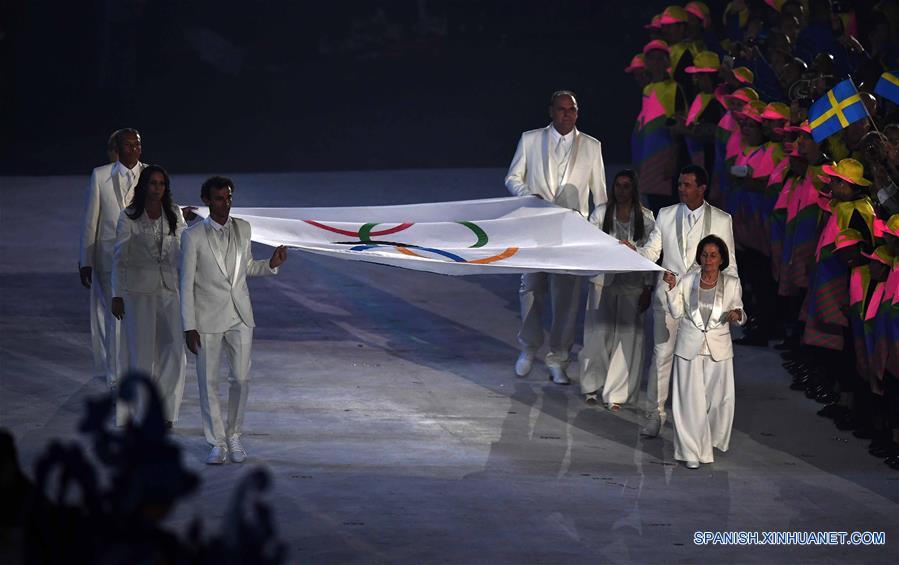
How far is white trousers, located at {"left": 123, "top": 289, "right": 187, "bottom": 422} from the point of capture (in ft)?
28.0

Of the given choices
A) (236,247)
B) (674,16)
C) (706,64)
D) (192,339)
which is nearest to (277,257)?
(236,247)

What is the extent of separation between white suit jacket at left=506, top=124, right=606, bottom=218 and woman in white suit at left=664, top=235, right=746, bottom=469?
1781mm

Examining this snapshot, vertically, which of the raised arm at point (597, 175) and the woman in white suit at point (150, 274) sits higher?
the raised arm at point (597, 175)

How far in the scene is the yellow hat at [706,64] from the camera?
11.8 m

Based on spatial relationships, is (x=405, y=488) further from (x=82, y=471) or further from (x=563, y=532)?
(x=82, y=471)

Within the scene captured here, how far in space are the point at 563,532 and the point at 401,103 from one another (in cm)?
1454

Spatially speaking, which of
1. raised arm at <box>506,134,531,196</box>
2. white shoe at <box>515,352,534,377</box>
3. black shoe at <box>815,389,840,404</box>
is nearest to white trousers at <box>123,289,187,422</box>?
white shoe at <box>515,352,534,377</box>

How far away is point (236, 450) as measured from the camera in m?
8.04

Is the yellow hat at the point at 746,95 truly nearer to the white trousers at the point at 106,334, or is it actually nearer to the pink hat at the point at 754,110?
the pink hat at the point at 754,110

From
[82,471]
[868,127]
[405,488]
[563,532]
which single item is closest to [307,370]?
[405,488]

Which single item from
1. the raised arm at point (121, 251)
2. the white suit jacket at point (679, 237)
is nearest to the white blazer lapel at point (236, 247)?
the raised arm at point (121, 251)

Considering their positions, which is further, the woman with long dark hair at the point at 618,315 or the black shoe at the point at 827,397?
the black shoe at the point at 827,397

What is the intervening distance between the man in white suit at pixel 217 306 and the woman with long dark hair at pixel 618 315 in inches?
92.5

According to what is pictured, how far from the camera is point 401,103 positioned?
21.0 metres
